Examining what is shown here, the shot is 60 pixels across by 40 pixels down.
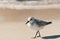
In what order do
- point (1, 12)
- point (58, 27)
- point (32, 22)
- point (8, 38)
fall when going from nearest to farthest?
point (32, 22)
point (8, 38)
point (58, 27)
point (1, 12)

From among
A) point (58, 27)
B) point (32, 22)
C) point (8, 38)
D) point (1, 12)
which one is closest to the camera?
point (32, 22)

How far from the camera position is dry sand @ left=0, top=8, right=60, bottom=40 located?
77 cm

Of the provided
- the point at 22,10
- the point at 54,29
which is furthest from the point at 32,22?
the point at 22,10

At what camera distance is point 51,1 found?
1152mm

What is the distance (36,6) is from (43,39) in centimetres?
52

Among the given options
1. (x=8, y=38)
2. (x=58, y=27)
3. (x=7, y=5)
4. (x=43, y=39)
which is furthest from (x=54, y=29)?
(x=7, y=5)

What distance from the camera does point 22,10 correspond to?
1.13m

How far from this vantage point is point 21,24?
899mm

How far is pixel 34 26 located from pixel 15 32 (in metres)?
0.21

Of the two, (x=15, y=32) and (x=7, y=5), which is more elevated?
(x=7, y=5)

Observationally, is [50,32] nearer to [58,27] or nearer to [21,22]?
[58,27]

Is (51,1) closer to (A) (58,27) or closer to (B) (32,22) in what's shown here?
(A) (58,27)

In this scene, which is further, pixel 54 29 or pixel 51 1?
pixel 51 1

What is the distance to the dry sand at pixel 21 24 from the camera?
0.77 metres
